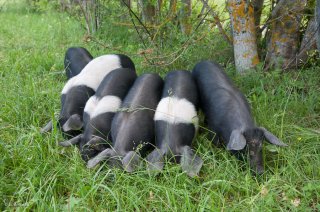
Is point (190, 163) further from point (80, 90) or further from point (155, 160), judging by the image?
point (80, 90)

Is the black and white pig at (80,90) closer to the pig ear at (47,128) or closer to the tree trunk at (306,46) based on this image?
the pig ear at (47,128)

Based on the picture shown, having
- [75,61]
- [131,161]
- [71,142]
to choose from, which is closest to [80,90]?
[71,142]

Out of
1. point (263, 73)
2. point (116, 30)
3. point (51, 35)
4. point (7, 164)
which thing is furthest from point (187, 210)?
point (51, 35)

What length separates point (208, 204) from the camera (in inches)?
104

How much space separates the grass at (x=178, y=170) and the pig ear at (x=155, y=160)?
67 mm

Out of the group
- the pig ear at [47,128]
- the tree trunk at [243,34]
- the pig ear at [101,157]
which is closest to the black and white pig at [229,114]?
the tree trunk at [243,34]

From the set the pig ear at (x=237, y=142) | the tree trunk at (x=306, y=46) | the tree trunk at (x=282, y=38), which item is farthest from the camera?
the tree trunk at (x=282, y=38)

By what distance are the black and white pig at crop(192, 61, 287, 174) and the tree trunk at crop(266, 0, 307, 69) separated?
1.00 meters

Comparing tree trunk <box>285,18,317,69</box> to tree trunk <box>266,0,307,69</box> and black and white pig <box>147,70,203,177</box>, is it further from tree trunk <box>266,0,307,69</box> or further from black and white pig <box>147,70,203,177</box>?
black and white pig <box>147,70,203,177</box>

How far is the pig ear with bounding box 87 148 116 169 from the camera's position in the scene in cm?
307

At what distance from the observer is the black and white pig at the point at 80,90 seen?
3732 mm

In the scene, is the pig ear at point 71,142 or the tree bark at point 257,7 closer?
the pig ear at point 71,142

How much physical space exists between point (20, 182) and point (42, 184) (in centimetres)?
19

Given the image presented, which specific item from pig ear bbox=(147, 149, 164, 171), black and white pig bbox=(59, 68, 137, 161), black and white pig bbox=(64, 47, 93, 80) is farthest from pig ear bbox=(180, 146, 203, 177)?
black and white pig bbox=(64, 47, 93, 80)
